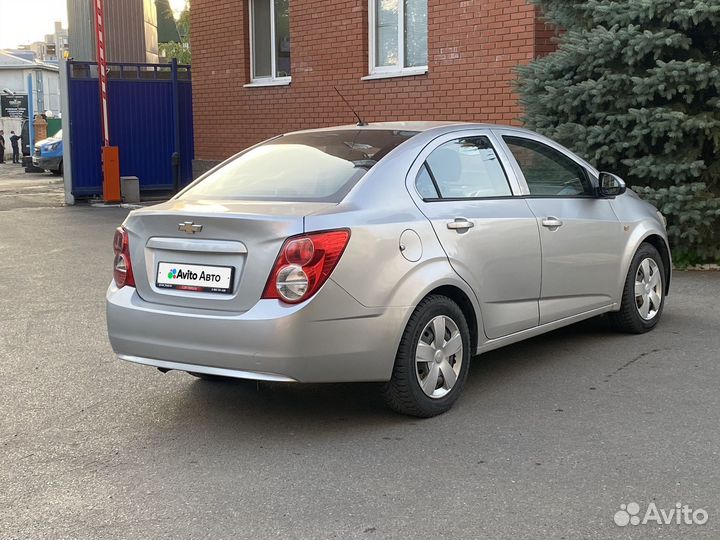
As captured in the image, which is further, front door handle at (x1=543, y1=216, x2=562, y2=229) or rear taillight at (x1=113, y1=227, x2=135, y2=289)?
front door handle at (x1=543, y1=216, x2=562, y2=229)

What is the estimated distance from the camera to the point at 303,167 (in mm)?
5391

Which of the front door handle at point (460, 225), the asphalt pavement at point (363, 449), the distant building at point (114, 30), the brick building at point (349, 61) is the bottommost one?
the asphalt pavement at point (363, 449)

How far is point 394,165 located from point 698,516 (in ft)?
7.75

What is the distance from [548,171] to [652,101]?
376 cm

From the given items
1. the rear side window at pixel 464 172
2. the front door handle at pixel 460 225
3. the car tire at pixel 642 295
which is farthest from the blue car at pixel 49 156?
the front door handle at pixel 460 225

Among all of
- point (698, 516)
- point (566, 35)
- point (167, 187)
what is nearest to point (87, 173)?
point (167, 187)

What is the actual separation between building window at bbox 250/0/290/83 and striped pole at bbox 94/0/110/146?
277 cm

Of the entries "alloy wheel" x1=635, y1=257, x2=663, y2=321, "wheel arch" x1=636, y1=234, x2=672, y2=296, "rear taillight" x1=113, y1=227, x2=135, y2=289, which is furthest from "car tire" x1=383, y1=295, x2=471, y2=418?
"wheel arch" x1=636, y1=234, x2=672, y2=296

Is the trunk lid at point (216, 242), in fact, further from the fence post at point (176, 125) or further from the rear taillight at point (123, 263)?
the fence post at point (176, 125)

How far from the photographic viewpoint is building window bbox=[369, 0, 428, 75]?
1355 cm

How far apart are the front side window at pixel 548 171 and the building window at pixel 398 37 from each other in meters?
7.16

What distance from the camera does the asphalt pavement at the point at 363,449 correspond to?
149 inches

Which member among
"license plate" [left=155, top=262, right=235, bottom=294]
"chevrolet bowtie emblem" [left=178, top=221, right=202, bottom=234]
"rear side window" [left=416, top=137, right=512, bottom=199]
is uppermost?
"rear side window" [left=416, top=137, right=512, bottom=199]
